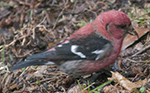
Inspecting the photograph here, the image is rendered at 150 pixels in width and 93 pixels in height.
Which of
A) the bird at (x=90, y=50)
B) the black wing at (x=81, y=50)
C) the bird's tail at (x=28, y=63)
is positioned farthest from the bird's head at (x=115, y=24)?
the bird's tail at (x=28, y=63)

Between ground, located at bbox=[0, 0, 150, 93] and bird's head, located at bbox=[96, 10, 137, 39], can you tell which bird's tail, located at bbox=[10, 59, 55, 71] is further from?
bird's head, located at bbox=[96, 10, 137, 39]

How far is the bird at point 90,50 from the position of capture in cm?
266

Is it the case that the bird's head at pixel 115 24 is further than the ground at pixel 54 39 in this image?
No

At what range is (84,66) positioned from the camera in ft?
8.83

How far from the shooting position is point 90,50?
2.69 m

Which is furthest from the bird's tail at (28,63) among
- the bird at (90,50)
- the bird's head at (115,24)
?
the bird's head at (115,24)

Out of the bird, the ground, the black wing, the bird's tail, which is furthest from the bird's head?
the bird's tail

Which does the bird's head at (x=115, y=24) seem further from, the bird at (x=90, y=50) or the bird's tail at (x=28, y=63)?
the bird's tail at (x=28, y=63)

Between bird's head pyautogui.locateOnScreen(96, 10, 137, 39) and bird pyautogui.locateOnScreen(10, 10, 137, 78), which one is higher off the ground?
bird's head pyautogui.locateOnScreen(96, 10, 137, 39)

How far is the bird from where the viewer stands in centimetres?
266

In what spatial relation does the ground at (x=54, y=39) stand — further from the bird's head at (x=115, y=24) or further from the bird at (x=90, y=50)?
the bird's head at (x=115, y=24)

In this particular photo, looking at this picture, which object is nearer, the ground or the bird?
the bird

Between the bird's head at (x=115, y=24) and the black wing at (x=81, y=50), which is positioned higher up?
the bird's head at (x=115, y=24)

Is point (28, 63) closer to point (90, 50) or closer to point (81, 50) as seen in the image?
point (81, 50)
